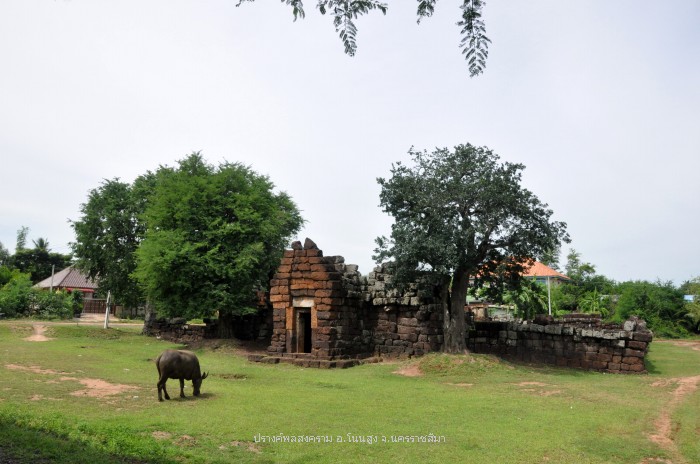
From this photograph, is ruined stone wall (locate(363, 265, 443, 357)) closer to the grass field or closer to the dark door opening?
the dark door opening

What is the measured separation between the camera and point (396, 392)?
504 inches

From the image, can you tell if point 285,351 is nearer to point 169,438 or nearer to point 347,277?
point 347,277

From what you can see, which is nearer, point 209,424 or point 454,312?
point 209,424

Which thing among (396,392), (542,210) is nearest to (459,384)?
(396,392)

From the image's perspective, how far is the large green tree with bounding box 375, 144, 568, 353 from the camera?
56.5 feet

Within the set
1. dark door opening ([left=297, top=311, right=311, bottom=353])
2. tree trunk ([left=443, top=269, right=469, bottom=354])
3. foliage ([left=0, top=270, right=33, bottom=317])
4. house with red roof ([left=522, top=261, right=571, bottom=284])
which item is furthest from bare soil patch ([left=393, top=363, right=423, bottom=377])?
house with red roof ([left=522, top=261, right=571, bottom=284])

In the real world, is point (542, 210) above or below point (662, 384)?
above

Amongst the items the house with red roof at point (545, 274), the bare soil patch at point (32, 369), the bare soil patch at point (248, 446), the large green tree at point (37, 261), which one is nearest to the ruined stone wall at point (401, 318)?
the bare soil patch at point (32, 369)

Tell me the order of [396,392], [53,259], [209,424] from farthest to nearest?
[53,259] → [396,392] → [209,424]

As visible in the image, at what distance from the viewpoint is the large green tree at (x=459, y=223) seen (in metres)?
17.2

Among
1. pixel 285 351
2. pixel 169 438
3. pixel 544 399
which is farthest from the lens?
pixel 285 351

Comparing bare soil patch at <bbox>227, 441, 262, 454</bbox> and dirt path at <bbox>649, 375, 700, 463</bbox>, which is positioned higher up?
bare soil patch at <bbox>227, 441, 262, 454</bbox>

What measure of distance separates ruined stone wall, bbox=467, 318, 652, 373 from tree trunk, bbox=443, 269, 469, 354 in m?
2.96

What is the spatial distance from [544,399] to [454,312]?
7.18m
